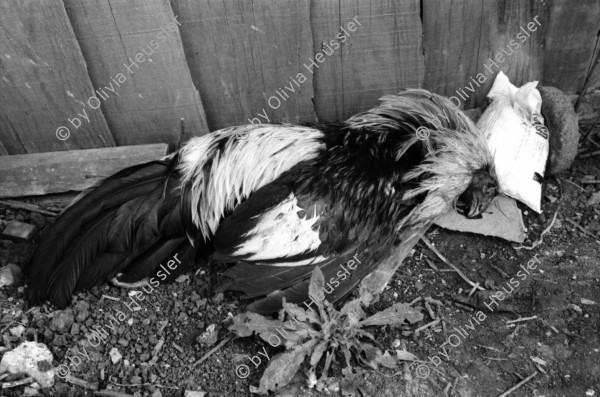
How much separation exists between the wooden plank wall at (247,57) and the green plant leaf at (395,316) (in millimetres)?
1307

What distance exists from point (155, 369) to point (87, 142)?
1531mm

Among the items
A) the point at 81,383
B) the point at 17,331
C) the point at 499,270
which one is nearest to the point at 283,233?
the point at 81,383

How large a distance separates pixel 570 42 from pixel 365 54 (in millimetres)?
1213

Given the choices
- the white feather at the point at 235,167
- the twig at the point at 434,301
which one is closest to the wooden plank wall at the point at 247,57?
the white feather at the point at 235,167

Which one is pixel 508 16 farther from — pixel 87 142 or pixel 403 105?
pixel 87 142

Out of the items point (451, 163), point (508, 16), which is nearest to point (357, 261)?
point (451, 163)

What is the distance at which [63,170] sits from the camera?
334 centimetres

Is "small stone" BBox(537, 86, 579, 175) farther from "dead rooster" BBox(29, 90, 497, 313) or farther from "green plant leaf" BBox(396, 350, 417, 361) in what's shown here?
"green plant leaf" BBox(396, 350, 417, 361)

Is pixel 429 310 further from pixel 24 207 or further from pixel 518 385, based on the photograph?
pixel 24 207

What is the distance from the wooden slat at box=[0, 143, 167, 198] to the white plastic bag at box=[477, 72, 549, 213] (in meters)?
1.96

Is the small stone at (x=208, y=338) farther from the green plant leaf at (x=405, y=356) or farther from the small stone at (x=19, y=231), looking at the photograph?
the small stone at (x=19, y=231)

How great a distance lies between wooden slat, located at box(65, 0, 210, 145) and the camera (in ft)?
9.42

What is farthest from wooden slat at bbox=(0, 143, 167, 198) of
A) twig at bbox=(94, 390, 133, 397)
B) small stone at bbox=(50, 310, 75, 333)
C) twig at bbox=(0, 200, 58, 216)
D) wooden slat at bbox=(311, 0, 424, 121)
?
twig at bbox=(94, 390, 133, 397)

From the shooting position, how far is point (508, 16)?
313 centimetres
